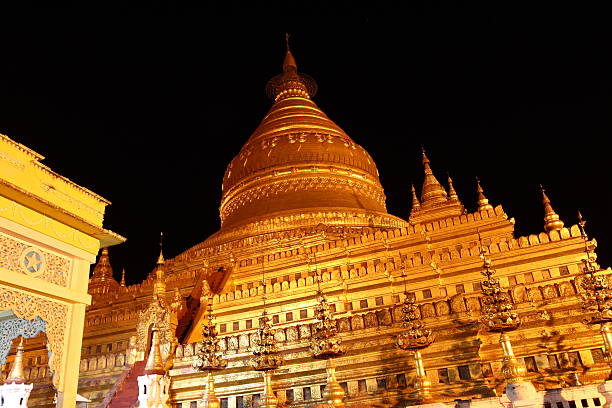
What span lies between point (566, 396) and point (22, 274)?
26.0 ft

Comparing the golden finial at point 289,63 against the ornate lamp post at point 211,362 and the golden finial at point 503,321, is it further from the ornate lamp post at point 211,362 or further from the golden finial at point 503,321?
the golden finial at point 503,321

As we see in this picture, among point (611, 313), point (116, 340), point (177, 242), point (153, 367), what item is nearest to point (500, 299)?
point (611, 313)

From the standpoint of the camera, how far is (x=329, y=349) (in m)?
9.12

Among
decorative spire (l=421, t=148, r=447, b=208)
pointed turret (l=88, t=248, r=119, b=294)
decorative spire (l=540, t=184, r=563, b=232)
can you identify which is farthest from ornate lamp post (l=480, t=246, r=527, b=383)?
pointed turret (l=88, t=248, r=119, b=294)

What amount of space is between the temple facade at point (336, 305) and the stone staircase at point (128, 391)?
45mm

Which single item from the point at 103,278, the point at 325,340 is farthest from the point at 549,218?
the point at 103,278

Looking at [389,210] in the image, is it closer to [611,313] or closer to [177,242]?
[177,242]

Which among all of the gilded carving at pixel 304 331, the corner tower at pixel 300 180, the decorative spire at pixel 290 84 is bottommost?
the gilded carving at pixel 304 331

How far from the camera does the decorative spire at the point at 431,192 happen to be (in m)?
21.5

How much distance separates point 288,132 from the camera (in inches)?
1104

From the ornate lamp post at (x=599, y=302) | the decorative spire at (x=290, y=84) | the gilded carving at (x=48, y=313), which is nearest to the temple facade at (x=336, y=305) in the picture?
the ornate lamp post at (x=599, y=302)

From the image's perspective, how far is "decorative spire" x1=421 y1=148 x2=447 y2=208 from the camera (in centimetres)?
2153

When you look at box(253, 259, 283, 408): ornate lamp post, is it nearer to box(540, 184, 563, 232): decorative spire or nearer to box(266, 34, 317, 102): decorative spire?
box(540, 184, 563, 232): decorative spire

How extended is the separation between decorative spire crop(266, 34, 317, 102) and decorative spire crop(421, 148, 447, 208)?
12.8 metres
